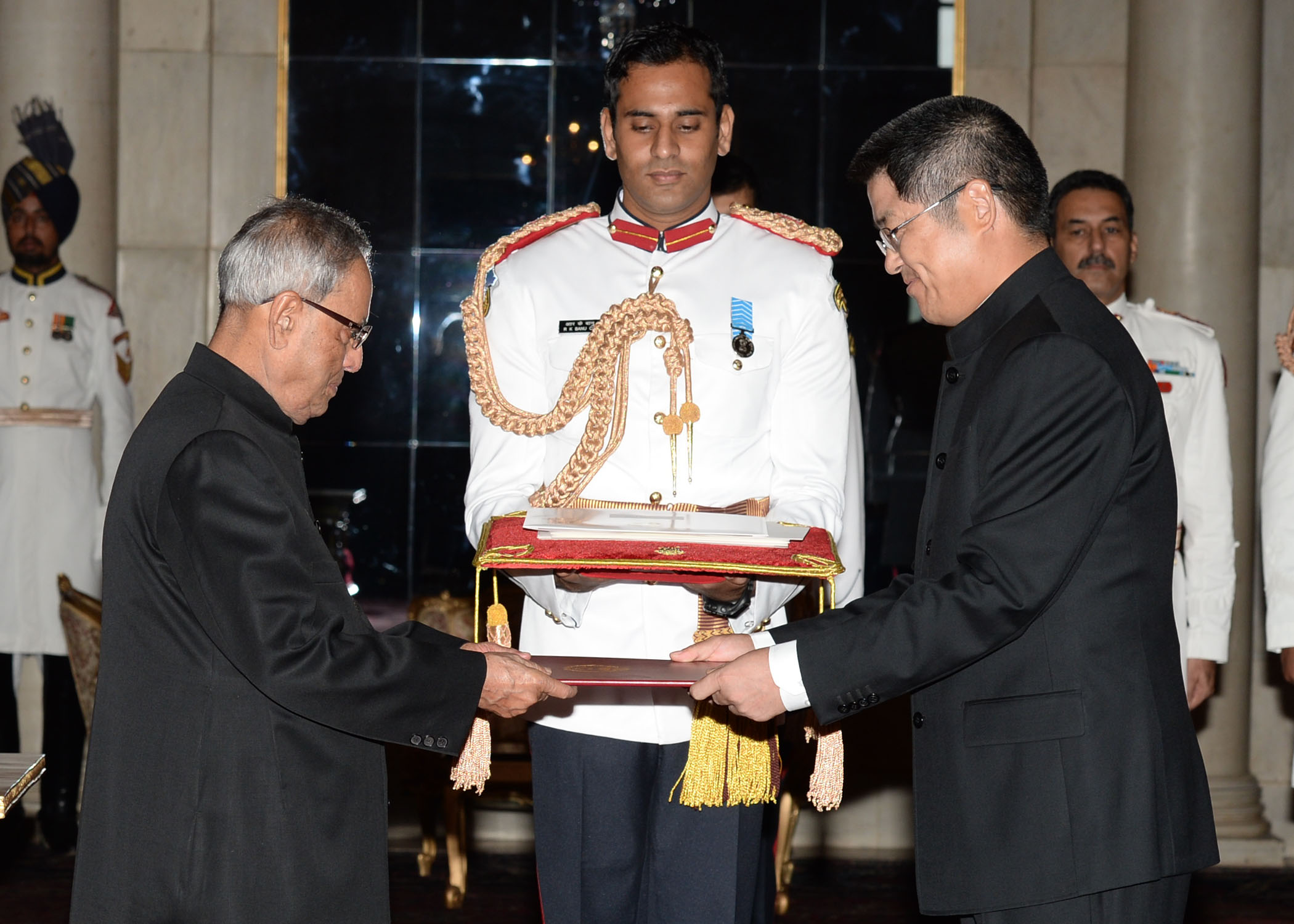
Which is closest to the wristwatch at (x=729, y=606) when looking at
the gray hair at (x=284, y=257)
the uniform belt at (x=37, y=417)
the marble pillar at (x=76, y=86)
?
the gray hair at (x=284, y=257)

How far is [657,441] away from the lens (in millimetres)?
2898

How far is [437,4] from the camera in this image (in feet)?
19.1

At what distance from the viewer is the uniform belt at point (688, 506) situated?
280 centimetres

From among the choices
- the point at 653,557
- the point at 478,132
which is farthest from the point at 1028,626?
the point at 478,132

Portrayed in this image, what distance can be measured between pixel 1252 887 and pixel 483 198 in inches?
155

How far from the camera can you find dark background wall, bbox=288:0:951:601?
19.1ft

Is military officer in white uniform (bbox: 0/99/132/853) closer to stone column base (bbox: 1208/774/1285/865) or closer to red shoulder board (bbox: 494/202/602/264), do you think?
red shoulder board (bbox: 494/202/602/264)

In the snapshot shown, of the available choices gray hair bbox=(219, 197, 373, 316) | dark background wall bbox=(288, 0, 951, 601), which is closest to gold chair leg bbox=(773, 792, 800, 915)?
dark background wall bbox=(288, 0, 951, 601)

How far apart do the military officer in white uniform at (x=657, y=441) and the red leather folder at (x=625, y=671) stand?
0.59ft

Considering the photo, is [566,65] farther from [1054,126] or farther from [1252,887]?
[1252,887]

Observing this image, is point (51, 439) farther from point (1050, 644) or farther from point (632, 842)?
point (1050, 644)

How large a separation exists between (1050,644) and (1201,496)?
220cm

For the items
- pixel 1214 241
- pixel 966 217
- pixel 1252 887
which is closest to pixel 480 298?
pixel 966 217

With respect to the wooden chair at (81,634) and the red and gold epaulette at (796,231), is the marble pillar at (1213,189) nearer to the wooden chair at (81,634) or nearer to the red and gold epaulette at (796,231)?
the red and gold epaulette at (796,231)
